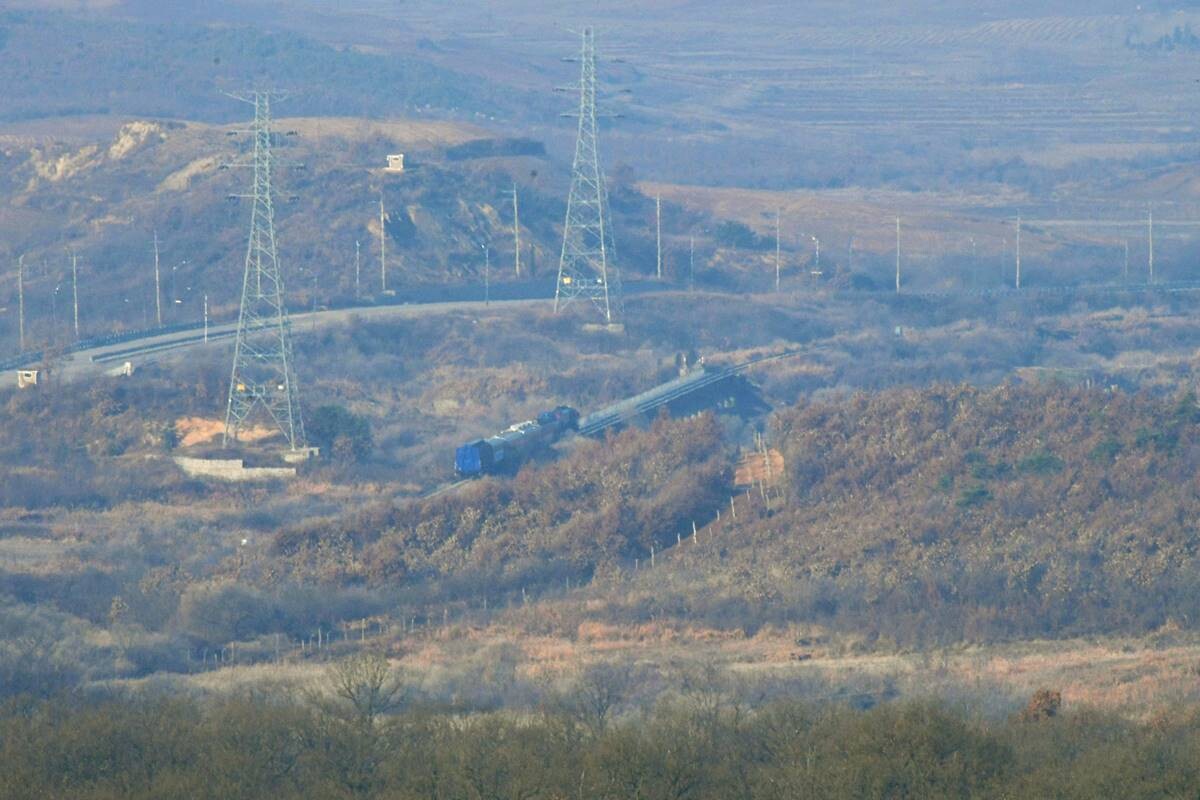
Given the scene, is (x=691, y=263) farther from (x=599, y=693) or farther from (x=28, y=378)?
(x=599, y=693)

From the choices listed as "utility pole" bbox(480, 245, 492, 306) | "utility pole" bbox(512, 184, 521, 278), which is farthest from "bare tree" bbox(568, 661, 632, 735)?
"utility pole" bbox(512, 184, 521, 278)

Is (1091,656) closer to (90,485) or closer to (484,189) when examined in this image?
(90,485)

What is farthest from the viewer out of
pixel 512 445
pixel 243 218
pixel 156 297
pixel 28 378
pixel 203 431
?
pixel 243 218

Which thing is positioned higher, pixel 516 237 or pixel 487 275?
pixel 516 237

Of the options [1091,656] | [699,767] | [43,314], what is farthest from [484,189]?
[699,767]

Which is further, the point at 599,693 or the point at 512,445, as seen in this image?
the point at 512,445

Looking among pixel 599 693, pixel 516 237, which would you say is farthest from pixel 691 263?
pixel 599 693
